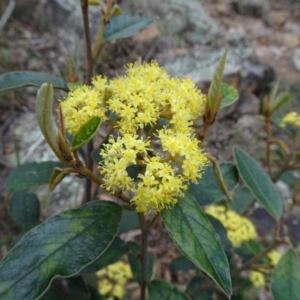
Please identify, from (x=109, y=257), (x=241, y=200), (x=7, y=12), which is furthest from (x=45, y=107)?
(x=7, y=12)

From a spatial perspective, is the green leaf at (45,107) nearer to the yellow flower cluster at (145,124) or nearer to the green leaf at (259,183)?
the yellow flower cluster at (145,124)

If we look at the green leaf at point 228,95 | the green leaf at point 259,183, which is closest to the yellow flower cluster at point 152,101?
the green leaf at point 228,95

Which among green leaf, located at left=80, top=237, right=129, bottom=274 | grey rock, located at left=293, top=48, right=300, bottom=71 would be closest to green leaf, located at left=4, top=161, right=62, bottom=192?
green leaf, located at left=80, top=237, right=129, bottom=274

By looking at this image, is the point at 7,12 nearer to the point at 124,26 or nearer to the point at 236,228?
the point at 124,26

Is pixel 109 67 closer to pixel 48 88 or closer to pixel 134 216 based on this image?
pixel 134 216

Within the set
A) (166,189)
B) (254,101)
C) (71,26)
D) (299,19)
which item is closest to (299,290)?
(166,189)

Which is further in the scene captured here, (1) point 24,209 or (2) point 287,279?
(1) point 24,209
